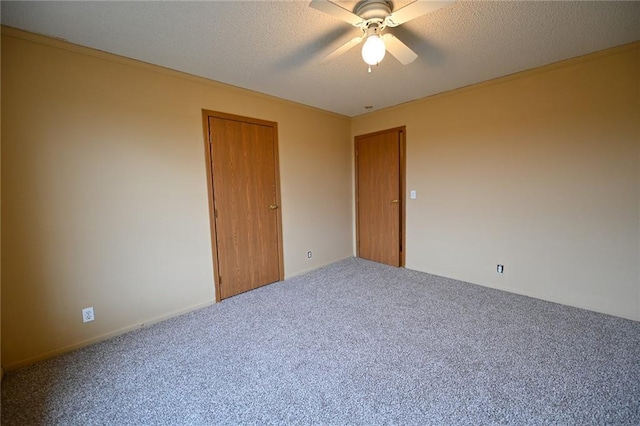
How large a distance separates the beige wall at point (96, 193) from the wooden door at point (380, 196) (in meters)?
1.98

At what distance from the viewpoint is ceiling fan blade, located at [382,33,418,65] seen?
1.82 metres

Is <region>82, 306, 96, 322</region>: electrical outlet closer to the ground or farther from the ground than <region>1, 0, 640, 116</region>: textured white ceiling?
closer to the ground

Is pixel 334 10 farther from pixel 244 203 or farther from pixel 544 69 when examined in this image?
pixel 544 69

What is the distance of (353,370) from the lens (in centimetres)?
185

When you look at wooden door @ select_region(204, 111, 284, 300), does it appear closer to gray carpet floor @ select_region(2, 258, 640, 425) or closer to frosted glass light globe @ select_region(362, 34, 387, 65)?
gray carpet floor @ select_region(2, 258, 640, 425)

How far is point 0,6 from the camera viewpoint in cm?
163

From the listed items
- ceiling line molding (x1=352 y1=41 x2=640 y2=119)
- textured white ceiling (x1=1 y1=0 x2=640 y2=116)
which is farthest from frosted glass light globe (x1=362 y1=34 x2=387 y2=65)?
ceiling line molding (x1=352 y1=41 x2=640 y2=119)

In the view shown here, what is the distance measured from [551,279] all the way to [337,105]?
323 centimetres

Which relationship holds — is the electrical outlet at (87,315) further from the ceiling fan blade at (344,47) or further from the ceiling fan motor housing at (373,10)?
the ceiling fan motor housing at (373,10)

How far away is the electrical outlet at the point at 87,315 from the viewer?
2199mm

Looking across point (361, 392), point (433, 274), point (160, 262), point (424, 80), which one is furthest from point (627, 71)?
point (160, 262)

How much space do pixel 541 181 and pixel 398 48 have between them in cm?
211

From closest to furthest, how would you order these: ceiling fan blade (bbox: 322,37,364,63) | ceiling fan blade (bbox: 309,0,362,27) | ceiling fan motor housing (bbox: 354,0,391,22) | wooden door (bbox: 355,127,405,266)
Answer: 1. ceiling fan blade (bbox: 309,0,362,27)
2. ceiling fan motor housing (bbox: 354,0,391,22)
3. ceiling fan blade (bbox: 322,37,364,63)
4. wooden door (bbox: 355,127,405,266)

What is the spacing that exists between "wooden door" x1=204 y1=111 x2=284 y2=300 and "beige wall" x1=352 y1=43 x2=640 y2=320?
2.02 m
